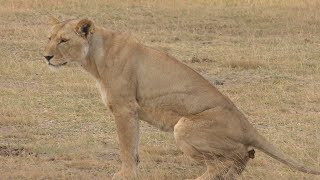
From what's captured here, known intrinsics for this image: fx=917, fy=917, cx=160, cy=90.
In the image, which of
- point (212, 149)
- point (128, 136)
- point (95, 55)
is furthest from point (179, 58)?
point (212, 149)

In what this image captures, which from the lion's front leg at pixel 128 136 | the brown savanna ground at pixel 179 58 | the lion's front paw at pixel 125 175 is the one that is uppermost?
the lion's front leg at pixel 128 136

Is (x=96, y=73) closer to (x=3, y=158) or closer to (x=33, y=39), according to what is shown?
(x=3, y=158)

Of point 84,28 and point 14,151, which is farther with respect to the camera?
point 14,151

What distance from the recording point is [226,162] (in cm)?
641

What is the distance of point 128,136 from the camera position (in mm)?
6719

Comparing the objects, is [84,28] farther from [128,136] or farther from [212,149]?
[212,149]

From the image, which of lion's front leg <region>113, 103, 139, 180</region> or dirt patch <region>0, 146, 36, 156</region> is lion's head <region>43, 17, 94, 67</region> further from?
dirt patch <region>0, 146, 36, 156</region>

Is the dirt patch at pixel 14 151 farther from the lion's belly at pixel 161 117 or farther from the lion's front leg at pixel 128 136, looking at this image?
the lion's belly at pixel 161 117

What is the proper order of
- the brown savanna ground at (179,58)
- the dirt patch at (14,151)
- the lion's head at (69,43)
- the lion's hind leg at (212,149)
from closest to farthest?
1. the lion's hind leg at (212,149)
2. the lion's head at (69,43)
3. the brown savanna ground at (179,58)
4. the dirt patch at (14,151)

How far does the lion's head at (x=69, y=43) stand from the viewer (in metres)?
6.76

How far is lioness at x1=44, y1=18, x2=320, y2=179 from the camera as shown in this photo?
21.1 ft

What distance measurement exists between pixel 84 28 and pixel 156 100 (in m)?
0.76

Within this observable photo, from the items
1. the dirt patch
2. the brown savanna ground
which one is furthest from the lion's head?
the dirt patch

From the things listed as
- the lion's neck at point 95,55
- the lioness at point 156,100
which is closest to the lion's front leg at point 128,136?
the lioness at point 156,100
